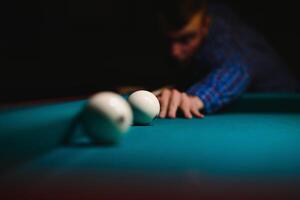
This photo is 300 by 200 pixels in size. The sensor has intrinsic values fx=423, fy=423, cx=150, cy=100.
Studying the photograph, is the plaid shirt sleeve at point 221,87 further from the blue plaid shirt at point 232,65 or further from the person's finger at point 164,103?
the person's finger at point 164,103

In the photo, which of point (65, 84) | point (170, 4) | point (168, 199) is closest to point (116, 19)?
point (65, 84)

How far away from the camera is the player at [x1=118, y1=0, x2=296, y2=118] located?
283cm

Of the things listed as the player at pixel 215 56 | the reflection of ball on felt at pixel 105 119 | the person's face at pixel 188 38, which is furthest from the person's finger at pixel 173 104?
the person's face at pixel 188 38

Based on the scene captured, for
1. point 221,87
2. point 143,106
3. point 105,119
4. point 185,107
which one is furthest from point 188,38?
point 105,119

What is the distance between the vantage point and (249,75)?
3080 mm

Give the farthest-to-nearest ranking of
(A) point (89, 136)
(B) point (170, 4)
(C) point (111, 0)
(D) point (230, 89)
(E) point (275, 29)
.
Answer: (C) point (111, 0) → (E) point (275, 29) → (B) point (170, 4) → (D) point (230, 89) → (A) point (89, 136)

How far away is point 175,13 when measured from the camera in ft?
11.4

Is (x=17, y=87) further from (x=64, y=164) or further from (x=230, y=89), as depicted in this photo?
(x=64, y=164)

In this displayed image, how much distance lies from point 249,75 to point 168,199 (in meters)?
2.33

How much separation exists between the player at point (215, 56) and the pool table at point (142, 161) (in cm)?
94

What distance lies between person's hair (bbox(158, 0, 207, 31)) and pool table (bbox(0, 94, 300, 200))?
168cm

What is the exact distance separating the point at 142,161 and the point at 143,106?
704 millimetres

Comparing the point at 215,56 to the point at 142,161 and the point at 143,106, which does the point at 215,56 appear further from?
the point at 142,161

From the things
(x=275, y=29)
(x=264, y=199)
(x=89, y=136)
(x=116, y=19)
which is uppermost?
(x=116, y=19)
